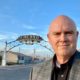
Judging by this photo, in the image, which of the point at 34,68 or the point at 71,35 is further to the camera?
the point at 34,68

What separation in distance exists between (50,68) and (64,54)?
7.1 inches

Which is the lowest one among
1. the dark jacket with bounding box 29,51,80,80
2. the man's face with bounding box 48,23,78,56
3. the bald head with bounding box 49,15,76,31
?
the dark jacket with bounding box 29,51,80,80

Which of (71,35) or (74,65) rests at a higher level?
(71,35)

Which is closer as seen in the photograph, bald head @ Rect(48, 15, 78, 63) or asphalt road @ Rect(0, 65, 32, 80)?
bald head @ Rect(48, 15, 78, 63)

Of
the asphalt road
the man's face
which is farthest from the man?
the asphalt road

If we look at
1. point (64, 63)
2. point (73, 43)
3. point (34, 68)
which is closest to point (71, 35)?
point (73, 43)

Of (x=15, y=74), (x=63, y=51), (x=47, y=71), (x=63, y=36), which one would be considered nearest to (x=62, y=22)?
(x=63, y=36)

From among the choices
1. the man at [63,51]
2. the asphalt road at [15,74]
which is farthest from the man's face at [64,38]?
the asphalt road at [15,74]

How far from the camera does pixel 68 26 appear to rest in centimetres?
243

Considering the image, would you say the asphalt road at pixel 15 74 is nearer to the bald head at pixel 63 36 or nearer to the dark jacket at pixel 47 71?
the dark jacket at pixel 47 71

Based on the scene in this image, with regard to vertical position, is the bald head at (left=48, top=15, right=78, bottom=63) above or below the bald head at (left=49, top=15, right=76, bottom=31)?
below

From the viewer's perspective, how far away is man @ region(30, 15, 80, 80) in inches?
96.1

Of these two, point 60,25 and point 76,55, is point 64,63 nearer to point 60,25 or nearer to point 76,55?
point 76,55

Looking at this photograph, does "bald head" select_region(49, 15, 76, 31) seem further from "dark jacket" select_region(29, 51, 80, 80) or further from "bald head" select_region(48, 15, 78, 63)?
"dark jacket" select_region(29, 51, 80, 80)
